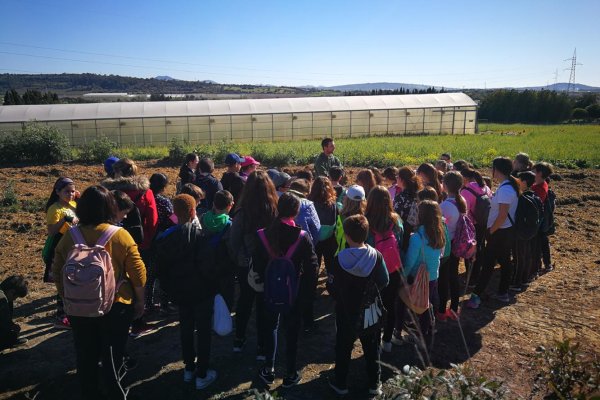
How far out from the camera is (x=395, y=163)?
17.0 metres

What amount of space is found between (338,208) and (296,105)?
2650cm

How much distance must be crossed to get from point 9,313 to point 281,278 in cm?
298

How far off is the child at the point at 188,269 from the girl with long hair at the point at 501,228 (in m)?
3.49

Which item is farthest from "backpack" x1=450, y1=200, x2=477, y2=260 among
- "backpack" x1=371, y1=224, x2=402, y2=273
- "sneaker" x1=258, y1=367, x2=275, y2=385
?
"sneaker" x1=258, y1=367, x2=275, y2=385

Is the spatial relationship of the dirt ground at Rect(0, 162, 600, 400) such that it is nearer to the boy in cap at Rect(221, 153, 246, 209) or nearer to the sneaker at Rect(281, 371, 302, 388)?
the sneaker at Rect(281, 371, 302, 388)

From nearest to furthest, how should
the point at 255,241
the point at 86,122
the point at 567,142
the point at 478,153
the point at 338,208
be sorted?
the point at 255,241
the point at 338,208
the point at 478,153
the point at 567,142
the point at 86,122

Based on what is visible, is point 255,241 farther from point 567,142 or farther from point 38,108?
point 38,108

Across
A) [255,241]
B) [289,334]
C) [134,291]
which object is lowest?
[289,334]

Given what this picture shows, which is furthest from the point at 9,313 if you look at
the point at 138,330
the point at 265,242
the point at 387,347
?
the point at 387,347

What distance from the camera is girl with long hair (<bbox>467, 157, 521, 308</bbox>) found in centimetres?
521

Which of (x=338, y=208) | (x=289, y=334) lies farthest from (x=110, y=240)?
(x=338, y=208)

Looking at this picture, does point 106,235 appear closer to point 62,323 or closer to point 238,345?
point 238,345

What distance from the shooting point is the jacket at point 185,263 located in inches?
143

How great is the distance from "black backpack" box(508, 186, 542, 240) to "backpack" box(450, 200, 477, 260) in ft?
2.95
